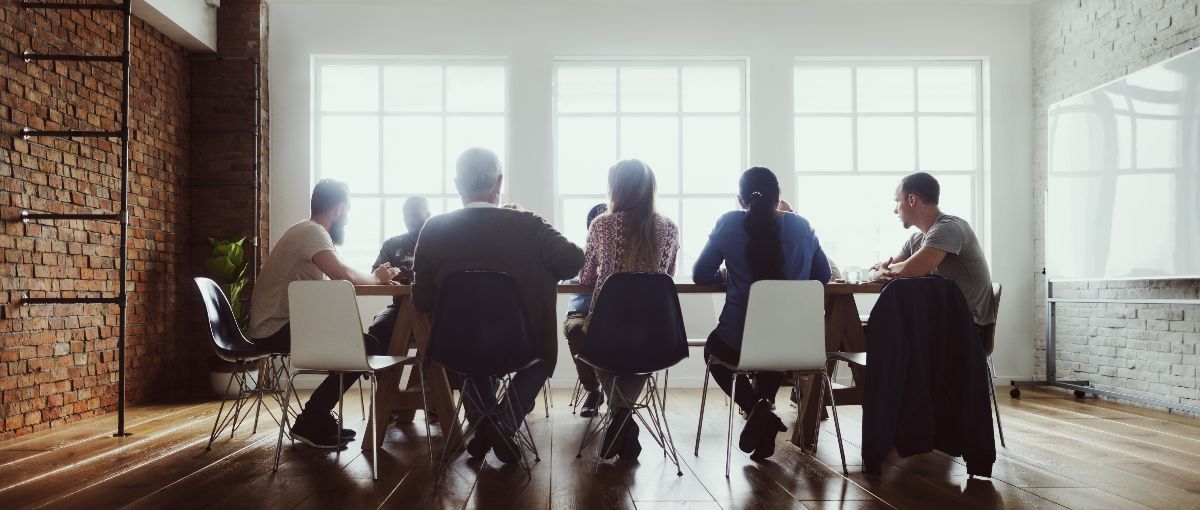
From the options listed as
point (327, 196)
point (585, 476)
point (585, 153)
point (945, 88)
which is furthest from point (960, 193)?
point (327, 196)

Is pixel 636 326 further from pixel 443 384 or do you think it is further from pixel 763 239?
pixel 443 384

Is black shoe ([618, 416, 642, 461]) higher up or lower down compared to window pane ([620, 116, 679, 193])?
lower down

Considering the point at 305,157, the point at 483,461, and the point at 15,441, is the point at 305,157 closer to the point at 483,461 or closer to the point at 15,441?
the point at 15,441

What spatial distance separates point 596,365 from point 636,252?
0.60 meters

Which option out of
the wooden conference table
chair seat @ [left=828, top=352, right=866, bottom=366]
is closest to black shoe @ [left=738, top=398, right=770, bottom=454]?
the wooden conference table

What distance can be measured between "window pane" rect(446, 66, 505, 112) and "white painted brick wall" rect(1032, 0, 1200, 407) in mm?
4551

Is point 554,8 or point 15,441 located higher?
point 554,8

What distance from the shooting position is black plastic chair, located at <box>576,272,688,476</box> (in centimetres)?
331

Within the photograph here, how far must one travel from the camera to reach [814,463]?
3574 mm

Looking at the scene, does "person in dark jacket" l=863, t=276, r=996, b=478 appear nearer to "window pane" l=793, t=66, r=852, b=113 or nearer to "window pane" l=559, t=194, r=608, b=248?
"window pane" l=559, t=194, r=608, b=248

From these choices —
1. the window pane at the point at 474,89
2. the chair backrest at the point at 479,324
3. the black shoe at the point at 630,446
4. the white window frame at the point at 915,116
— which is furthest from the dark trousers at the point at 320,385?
the white window frame at the point at 915,116

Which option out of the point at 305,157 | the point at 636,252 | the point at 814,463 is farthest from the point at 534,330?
the point at 305,157

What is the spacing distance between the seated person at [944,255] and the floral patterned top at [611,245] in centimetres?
101

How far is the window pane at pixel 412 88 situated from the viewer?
7438 mm
